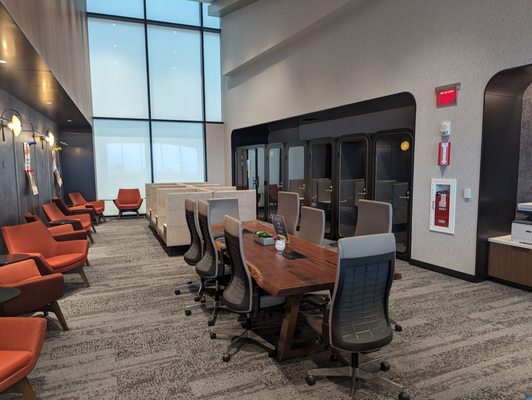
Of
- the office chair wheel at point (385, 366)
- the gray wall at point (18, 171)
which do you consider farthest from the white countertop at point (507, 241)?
the gray wall at point (18, 171)

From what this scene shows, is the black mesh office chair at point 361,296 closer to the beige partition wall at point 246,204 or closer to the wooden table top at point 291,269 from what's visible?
the wooden table top at point 291,269

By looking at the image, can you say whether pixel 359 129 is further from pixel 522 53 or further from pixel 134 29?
pixel 134 29

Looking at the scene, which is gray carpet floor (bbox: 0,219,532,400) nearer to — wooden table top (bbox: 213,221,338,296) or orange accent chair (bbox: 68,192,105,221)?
wooden table top (bbox: 213,221,338,296)

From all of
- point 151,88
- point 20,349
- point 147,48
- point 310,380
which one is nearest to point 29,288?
point 20,349

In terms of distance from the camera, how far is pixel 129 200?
34.1 ft

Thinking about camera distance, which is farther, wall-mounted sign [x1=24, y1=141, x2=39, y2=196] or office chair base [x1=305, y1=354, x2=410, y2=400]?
wall-mounted sign [x1=24, y1=141, x2=39, y2=196]

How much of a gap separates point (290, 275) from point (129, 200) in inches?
348

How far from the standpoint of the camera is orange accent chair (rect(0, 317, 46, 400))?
1960mm

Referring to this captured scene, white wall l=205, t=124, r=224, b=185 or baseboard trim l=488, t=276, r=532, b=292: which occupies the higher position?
white wall l=205, t=124, r=224, b=185

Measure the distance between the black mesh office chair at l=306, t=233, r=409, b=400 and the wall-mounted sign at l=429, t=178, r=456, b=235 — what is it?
120 inches

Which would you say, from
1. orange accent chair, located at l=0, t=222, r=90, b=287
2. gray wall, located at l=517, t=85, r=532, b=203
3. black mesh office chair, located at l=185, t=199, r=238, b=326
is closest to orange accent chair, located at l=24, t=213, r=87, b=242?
orange accent chair, located at l=0, t=222, r=90, b=287

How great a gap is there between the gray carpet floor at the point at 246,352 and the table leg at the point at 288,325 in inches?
3.3

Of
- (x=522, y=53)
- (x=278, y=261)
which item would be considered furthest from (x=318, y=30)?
(x=278, y=261)

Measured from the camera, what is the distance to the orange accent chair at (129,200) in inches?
398
